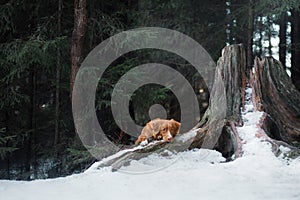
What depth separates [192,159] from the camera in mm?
3320

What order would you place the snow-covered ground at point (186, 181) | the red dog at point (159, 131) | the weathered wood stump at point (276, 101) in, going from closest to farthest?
the snow-covered ground at point (186, 181)
the weathered wood stump at point (276, 101)
the red dog at point (159, 131)

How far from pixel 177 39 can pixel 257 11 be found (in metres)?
1.94

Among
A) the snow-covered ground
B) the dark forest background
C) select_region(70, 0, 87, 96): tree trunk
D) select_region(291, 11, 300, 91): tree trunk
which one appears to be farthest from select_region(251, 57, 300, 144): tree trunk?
select_region(291, 11, 300, 91): tree trunk

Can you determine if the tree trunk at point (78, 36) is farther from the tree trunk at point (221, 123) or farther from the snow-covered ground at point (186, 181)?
the snow-covered ground at point (186, 181)

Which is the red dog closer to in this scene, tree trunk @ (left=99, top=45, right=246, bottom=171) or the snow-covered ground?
tree trunk @ (left=99, top=45, right=246, bottom=171)

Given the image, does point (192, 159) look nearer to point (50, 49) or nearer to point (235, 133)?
point (235, 133)

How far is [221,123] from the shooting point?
389 centimetres

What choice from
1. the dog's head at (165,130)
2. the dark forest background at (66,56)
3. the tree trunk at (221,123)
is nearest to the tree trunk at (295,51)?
the dark forest background at (66,56)

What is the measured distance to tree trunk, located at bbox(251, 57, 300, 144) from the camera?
3.90 m

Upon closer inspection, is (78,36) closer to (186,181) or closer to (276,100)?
(276,100)

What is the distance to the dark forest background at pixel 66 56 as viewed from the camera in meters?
6.20

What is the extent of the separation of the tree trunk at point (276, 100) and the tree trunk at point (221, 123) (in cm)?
24

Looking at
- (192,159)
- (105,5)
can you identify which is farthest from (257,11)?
(192,159)

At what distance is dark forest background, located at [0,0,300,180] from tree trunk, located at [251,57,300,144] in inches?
94.6
